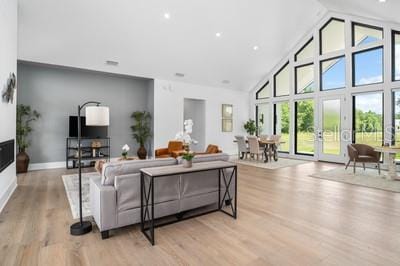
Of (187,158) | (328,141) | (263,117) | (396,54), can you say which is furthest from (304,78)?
(187,158)

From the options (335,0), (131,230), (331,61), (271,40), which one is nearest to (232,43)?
(271,40)

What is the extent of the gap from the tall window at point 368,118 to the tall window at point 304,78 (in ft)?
5.43

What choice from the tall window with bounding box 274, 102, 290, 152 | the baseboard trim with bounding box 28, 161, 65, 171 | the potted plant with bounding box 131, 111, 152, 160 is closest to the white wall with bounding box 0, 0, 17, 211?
the baseboard trim with bounding box 28, 161, 65, 171

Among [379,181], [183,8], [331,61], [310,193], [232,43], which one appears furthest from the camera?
[331,61]

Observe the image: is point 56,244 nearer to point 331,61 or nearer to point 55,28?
point 55,28

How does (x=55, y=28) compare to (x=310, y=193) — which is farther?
(x=55, y=28)

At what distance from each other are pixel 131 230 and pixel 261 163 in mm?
5555

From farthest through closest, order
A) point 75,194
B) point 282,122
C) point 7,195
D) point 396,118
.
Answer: point 282,122 < point 396,118 < point 75,194 < point 7,195

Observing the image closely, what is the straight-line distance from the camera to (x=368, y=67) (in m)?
6.95

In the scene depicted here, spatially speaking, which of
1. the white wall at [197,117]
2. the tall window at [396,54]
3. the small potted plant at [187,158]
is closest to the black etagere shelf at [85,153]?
the white wall at [197,117]

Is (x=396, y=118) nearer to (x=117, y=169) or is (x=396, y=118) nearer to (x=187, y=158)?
(x=187, y=158)

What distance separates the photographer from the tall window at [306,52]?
27.8 ft

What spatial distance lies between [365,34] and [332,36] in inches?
41.4

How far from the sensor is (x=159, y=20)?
5676 mm
